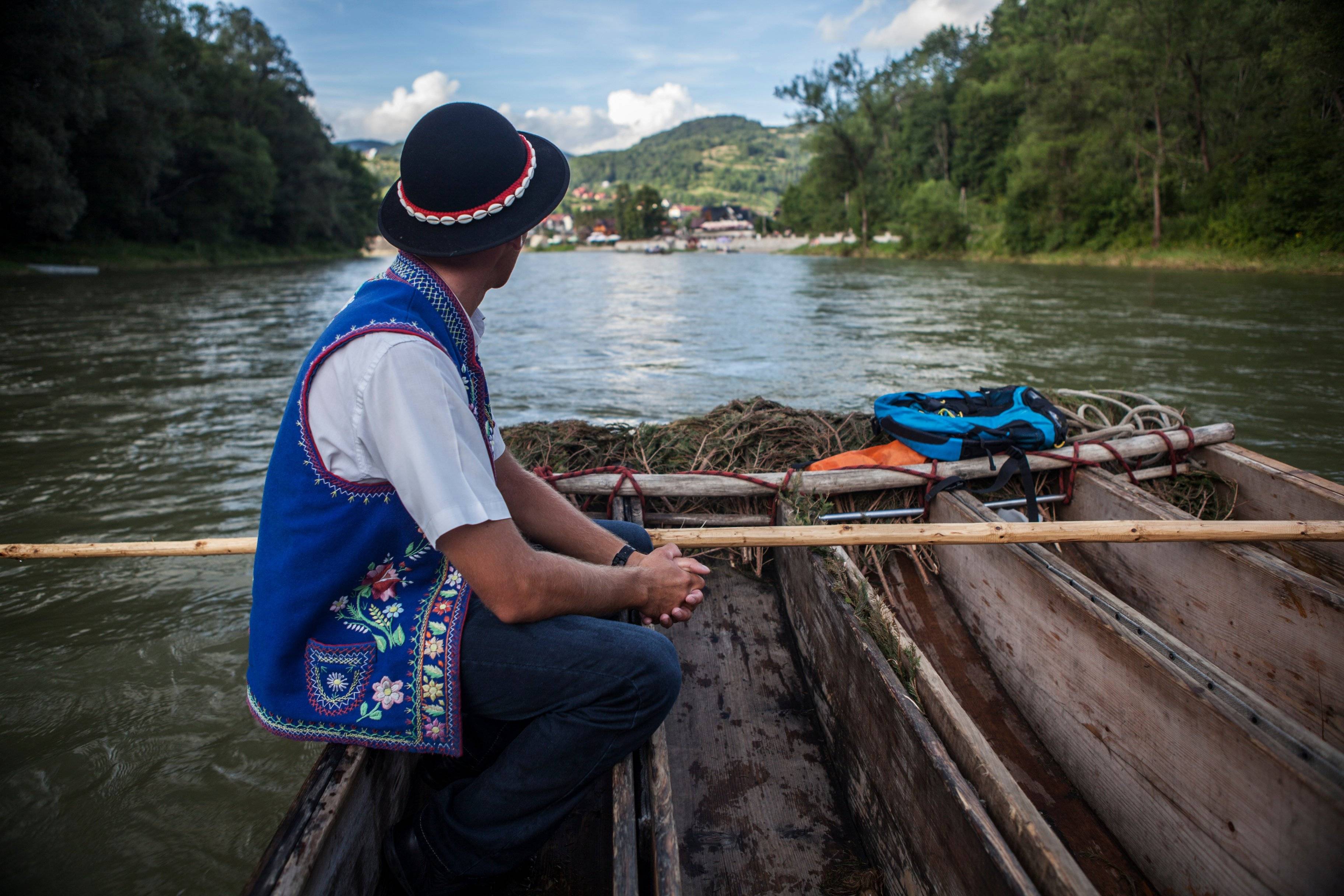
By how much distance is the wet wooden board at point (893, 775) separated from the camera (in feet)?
4.29

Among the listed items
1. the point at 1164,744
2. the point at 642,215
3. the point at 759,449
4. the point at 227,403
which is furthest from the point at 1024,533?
the point at 642,215

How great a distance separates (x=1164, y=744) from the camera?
1694 millimetres

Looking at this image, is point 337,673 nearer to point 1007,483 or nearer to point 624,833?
point 624,833

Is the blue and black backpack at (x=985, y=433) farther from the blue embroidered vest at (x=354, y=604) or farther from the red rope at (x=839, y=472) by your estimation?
the blue embroidered vest at (x=354, y=604)

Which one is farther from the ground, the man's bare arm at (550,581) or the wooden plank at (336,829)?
the man's bare arm at (550,581)

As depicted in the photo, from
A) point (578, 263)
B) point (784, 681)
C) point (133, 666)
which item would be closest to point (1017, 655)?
point (784, 681)

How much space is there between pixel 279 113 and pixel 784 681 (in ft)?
167

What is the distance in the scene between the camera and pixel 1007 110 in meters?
50.6

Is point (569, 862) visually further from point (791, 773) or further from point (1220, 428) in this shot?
point (1220, 428)

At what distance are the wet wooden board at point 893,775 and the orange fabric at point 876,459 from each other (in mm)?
1129

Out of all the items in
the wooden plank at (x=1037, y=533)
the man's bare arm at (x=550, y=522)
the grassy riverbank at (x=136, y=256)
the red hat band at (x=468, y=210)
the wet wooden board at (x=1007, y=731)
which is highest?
the grassy riverbank at (x=136, y=256)

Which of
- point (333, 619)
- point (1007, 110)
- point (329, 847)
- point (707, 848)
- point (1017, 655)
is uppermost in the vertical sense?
point (1007, 110)

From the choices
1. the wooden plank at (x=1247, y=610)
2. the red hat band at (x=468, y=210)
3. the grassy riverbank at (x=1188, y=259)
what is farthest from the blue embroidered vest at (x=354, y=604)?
the grassy riverbank at (x=1188, y=259)

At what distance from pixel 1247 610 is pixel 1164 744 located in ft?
2.95
